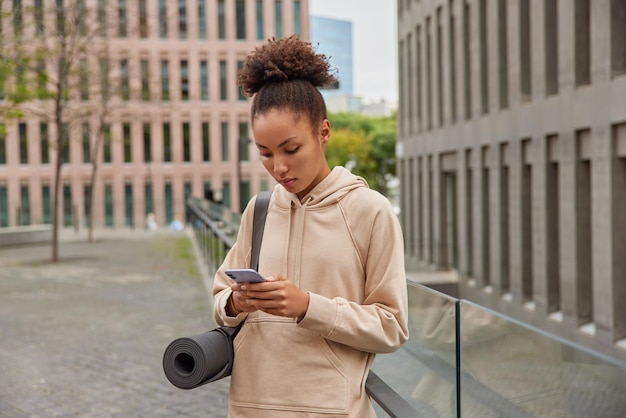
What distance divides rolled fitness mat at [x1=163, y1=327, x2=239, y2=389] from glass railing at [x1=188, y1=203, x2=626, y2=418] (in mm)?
686

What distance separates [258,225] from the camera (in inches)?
103

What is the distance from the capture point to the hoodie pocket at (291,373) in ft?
7.93

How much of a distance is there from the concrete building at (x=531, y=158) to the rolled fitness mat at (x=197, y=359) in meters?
13.0

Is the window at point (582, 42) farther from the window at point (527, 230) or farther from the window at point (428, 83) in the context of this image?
the window at point (428, 83)

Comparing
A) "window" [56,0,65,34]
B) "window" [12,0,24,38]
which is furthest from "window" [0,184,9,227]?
"window" [12,0,24,38]

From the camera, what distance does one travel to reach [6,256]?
27.3 metres

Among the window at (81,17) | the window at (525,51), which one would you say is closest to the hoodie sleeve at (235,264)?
the window at (525,51)

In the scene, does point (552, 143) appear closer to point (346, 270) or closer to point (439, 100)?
point (439, 100)

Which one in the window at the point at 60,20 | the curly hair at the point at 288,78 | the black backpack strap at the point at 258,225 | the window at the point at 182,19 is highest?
the window at the point at 182,19

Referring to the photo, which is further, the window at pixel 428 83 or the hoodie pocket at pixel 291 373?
the window at pixel 428 83

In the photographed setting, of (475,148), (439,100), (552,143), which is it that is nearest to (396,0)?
(439,100)

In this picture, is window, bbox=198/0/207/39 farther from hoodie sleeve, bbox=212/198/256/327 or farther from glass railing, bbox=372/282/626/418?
hoodie sleeve, bbox=212/198/256/327

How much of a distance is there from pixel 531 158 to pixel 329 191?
18.2 m

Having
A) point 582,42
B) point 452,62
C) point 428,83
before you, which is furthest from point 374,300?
point 428,83
